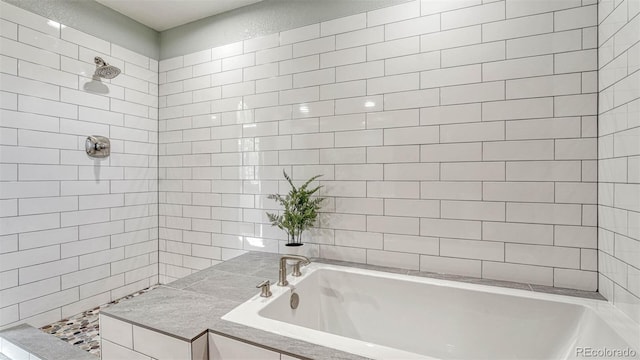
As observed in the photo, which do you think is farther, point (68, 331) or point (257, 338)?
point (68, 331)

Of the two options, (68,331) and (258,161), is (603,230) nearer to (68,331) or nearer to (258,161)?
(258,161)

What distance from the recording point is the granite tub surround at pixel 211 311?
100 cm

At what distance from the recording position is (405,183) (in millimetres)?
1683

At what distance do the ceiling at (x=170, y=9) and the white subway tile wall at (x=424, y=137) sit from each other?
310mm

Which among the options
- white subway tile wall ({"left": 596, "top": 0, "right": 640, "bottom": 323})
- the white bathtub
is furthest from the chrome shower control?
white subway tile wall ({"left": 596, "top": 0, "right": 640, "bottom": 323})

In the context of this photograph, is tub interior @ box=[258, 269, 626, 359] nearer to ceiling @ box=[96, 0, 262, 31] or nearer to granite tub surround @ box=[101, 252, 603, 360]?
granite tub surround @ box=[101, 252, 603, 360]

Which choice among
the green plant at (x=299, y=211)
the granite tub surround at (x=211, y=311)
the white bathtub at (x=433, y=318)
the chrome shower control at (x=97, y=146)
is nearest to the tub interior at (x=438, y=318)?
the white bathtub at (x=433, y=318)

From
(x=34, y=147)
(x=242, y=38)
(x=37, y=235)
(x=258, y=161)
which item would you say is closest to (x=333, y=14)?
(x=242, y=38)

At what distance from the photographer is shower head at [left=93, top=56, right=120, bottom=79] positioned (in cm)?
197

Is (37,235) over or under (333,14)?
under

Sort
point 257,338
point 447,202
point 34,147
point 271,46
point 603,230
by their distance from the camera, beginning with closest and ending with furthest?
point 257,338, point 603,230, point 447,202, point 34,147, point 271,46

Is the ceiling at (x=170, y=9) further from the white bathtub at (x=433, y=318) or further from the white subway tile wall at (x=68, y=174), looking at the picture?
the white bathtub at (x=433, y=318)

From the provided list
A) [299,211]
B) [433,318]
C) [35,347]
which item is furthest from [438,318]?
[35,347]

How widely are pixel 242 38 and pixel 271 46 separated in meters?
0.29
